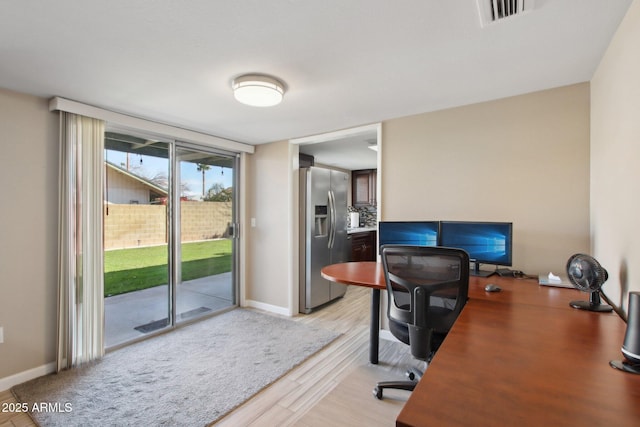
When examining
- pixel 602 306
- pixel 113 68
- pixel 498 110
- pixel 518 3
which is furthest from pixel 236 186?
pixel 602 306

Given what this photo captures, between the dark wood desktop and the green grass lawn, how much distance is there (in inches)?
122

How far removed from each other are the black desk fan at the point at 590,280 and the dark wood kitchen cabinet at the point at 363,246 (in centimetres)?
372

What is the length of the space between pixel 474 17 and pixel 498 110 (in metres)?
1.31

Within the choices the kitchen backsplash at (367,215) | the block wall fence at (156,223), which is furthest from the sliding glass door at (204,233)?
the kitchen backsplash at (367,215)

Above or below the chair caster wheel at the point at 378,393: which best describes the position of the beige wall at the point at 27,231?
above

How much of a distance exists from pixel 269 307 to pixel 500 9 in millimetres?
3790

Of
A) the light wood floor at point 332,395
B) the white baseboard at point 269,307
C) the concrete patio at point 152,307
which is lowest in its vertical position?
the light wood floor at point 332,395

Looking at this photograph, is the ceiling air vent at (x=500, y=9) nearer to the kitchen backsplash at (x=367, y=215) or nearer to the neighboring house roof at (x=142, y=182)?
the neighboring house roof at (x=142, y=182)

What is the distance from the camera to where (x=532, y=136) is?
239cm

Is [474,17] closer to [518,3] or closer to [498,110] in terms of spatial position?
[518,3]

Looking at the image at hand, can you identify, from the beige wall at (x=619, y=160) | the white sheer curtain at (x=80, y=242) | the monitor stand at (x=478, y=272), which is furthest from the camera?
the white sheer curtain at (x=80, y=242)

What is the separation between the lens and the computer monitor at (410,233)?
2539 mm

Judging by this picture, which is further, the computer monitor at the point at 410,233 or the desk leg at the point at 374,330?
the desk leg at the point at 374,330

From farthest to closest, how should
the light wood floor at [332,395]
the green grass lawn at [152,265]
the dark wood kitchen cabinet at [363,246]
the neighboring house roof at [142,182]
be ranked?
the dark wood kitchen cabinet at [363,246], the green grass lawn at [152,265], the neighboring house roof at [142,182], the light wood floor at [332,395]
